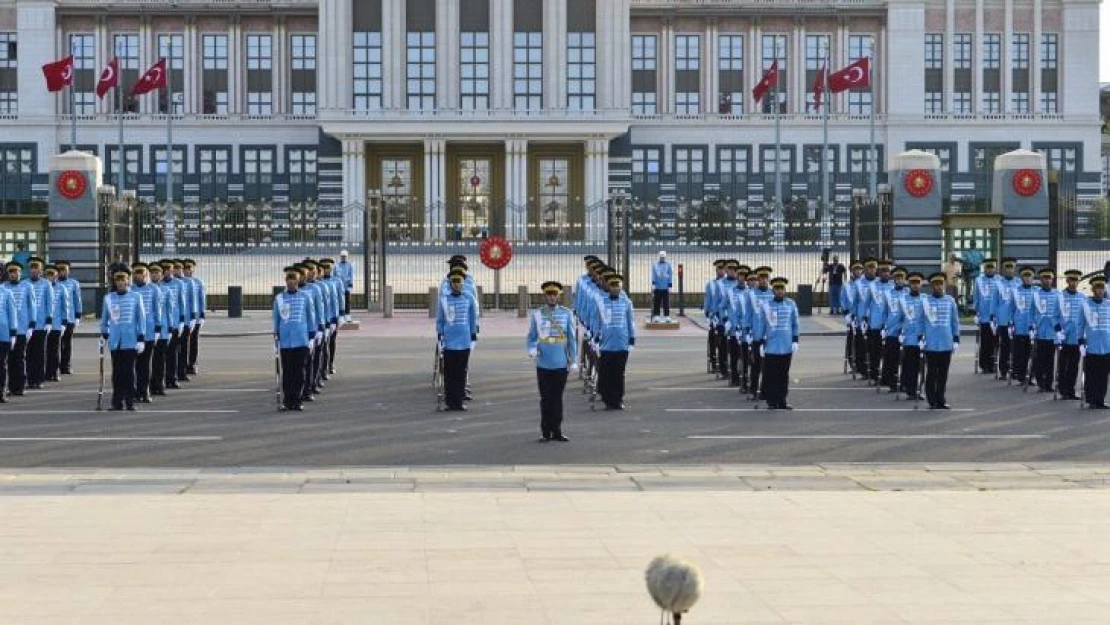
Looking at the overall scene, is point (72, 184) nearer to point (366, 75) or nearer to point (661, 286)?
point (661, 286)

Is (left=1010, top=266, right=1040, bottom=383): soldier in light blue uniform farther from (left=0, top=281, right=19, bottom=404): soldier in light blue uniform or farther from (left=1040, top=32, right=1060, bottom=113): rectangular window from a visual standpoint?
(left=1040, top=32, right=1060, bottom=113): rectangular window

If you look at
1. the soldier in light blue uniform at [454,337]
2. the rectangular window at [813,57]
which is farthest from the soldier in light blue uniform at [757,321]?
the rectangular window at [813,57]

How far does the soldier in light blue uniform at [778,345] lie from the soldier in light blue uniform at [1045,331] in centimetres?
436

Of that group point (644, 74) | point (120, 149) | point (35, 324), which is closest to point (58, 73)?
point (120, 149)

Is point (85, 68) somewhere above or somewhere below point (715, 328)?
above

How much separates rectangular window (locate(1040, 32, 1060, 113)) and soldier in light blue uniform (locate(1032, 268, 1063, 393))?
63929mm

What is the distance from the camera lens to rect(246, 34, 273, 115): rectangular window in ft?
277

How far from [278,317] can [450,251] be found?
37.2m

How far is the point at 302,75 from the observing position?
84.6m

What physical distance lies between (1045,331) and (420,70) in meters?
60.6

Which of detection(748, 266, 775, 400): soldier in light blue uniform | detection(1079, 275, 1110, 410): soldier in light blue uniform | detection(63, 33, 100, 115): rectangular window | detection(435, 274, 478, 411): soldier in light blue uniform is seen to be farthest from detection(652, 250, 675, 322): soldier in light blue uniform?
detection(63, 33, 100, 115): rectangular window

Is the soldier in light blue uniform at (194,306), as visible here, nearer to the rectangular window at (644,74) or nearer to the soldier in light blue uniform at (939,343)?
the soldier in light blue uniform at (939,343)

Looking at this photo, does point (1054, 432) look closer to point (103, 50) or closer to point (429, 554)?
point (429, 554)

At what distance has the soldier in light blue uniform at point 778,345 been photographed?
22859 millimetres
